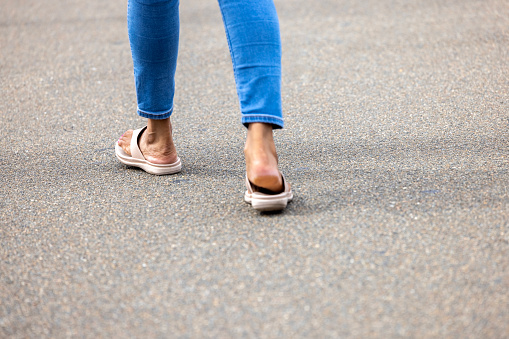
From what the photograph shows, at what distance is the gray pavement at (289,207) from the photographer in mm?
1360

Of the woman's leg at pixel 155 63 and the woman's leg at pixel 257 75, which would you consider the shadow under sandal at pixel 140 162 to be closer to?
the woman's leg at pixel 155 63

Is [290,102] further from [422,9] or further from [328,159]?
Result: [422,9]

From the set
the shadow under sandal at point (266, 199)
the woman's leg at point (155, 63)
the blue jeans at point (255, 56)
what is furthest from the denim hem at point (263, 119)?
the woman's leg at point (155, 63)

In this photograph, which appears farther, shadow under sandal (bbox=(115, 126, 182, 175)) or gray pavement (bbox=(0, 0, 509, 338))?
shadow under sandal (bbox=(115, 126, 182, 175))

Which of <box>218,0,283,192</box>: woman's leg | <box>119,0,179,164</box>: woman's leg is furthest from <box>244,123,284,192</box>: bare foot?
<box>119,0,179,164</box>: woman's leg

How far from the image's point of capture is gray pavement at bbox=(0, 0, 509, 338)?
53.6 inches

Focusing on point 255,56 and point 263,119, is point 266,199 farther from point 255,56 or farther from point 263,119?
point 255,56

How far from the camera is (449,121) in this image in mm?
2564

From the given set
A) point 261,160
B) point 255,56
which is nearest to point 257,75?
point 255,56

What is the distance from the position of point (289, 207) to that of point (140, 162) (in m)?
0.68

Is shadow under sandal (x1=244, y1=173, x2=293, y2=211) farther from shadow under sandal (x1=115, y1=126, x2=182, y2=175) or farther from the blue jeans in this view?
shadow under sandal (x1=115, y1=126, x2=182, y2=175)

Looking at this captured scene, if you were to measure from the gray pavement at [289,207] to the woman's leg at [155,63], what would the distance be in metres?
0.13

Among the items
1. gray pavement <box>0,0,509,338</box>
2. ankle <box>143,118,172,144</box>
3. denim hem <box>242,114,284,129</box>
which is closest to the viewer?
gray pavement <box>0,0,509,338</box>

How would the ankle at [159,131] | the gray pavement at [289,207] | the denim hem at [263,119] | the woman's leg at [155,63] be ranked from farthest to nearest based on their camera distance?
the ankle at [159,131] → the woman's leg at [155,63] → the denim hem at [263,119] → the gray pavement at [289,207]
